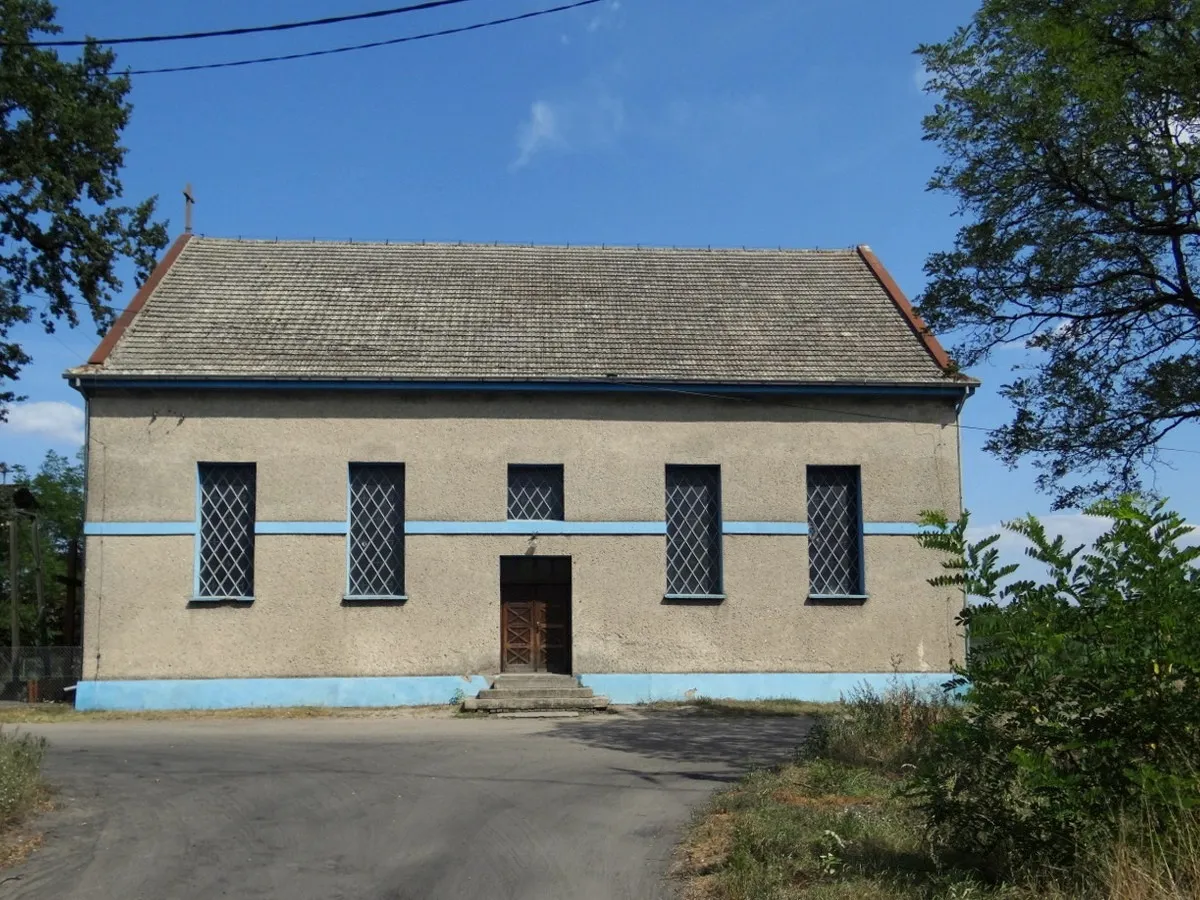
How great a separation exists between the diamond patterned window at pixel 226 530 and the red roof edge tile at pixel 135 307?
256 centimetres

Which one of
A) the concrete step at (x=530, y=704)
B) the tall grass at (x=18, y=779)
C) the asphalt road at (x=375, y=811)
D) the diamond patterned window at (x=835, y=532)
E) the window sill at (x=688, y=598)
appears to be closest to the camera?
the asphalt road at (x=375, y=811)

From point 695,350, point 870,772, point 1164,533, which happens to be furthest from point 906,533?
point 1164,533

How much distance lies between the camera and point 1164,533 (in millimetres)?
5996

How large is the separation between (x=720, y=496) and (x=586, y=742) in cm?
659

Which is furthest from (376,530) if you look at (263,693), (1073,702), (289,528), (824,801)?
(1073,702)

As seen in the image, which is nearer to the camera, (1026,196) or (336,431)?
(1026,196)

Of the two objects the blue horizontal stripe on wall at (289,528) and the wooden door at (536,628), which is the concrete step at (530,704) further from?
the blue horizontal stripe on wall at (289,528)

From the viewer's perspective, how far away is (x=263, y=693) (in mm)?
17844

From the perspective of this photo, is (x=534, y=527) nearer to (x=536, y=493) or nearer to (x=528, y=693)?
(x=536, y=493)

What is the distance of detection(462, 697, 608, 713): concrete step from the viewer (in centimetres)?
1719

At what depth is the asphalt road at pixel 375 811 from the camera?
278 inches

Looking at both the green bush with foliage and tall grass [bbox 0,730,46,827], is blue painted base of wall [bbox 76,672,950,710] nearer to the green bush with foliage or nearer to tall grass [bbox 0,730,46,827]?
tall grass [bbox 0,730,46,827]

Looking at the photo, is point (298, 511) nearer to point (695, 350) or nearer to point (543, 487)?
point (543, 487)

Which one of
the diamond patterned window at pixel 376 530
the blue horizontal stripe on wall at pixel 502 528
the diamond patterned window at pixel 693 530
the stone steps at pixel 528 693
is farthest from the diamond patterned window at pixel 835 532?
the diamond patterned window at pixel 376 530
